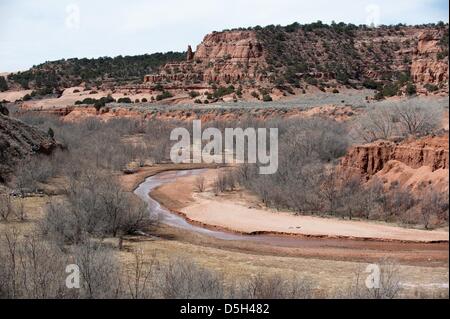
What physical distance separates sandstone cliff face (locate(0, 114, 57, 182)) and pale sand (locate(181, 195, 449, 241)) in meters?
10.7

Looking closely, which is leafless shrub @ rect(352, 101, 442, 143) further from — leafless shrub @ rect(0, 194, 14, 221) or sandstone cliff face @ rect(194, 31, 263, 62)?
sandstone cliff face @ rect(194, 31, 263, 62)

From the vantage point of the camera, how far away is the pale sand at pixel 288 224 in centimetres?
2125

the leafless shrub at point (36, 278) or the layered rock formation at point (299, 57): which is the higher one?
the layered rock formation at point (299, 57)

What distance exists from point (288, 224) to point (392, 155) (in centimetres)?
692

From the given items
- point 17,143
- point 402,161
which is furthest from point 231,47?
point 402,161

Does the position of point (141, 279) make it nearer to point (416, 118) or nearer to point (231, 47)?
point (416, 118)

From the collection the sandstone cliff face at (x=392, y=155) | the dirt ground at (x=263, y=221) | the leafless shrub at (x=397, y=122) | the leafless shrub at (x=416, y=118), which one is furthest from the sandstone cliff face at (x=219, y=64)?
the sandstone cliff face at (x=392, y=155)

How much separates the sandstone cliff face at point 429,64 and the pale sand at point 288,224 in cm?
3058

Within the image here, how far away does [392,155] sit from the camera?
27469 mm

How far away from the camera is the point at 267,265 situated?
55.7 feet

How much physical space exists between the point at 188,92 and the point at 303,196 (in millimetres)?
71951

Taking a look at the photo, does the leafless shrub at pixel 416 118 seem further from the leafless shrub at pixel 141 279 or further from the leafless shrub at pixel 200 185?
the leafless shrub at pixel 141 279
